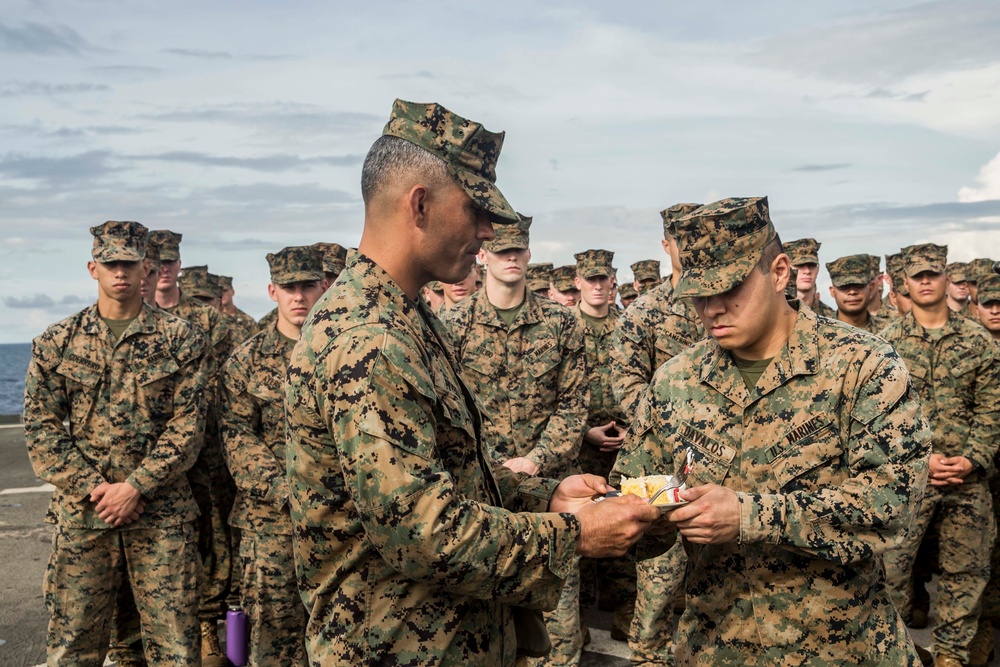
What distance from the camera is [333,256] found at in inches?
288

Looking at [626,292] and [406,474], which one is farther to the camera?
[626,292]

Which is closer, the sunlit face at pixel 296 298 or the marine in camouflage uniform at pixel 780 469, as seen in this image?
the marine in camouflage uniform at pixel 780 469

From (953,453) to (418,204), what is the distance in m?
5.62

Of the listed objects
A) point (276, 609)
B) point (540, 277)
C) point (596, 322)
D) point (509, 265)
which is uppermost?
point (540, 277)

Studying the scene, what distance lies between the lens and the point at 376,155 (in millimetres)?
3000

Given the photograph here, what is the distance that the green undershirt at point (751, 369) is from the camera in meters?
3.42

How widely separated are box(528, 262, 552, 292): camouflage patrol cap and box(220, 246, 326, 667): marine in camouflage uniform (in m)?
4.70

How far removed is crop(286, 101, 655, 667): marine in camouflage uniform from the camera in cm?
255

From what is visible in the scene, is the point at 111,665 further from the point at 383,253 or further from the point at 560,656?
the point at 383,253

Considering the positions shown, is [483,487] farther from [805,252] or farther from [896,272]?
[896,272]

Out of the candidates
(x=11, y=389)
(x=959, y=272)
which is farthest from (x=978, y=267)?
(x=11, y=389)

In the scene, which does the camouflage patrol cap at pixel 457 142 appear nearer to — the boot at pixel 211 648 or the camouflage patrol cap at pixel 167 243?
the boot at pixel 211 648

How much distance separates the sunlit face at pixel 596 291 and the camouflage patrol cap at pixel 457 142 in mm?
6531

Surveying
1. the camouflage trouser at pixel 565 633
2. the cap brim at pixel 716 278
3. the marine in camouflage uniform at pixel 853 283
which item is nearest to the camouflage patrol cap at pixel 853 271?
the marine in camouflage uniform at pixel 853 283
